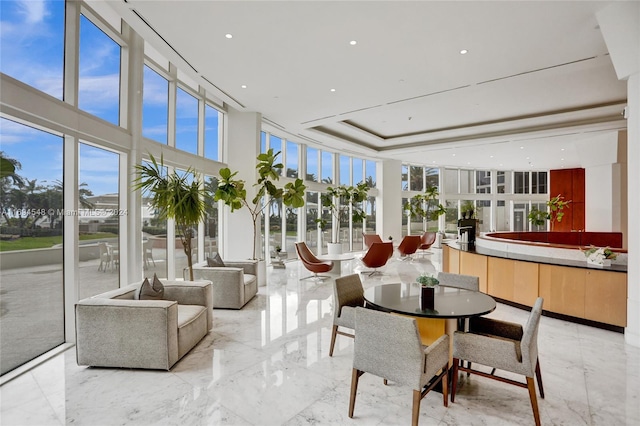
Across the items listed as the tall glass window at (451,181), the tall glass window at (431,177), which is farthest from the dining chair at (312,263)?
the tall glass window at (451,181)

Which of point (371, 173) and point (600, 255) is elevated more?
point (371, 173)

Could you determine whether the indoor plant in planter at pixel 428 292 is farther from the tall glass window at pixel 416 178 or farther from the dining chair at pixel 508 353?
the tall glass window at pixel 416 178

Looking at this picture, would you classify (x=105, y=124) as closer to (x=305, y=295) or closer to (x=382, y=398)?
(x=305, y=295)

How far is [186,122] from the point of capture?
7.10 m

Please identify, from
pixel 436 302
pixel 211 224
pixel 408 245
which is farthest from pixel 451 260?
pixel 211 224

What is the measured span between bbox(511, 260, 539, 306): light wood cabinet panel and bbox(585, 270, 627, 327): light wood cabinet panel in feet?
2.20

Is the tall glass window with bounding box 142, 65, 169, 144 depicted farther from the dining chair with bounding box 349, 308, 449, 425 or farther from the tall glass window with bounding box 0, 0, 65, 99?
the dining chair with bounding box 349, 308, 449, 425

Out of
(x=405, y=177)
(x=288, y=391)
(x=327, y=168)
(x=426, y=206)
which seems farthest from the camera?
(x=426, y=206)

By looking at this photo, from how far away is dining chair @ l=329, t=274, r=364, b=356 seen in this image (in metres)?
3.59

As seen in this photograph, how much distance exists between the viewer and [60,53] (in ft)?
13.1

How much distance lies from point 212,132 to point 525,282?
7.09 metres

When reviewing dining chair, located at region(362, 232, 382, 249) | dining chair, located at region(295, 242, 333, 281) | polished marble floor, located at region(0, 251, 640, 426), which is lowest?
polished marble floor, located at region(0, 251, 640, 426)

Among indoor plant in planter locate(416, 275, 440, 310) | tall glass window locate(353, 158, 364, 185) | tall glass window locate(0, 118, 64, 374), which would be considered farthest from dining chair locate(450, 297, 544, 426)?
tall glass window locate(353, 158, 364, 185)

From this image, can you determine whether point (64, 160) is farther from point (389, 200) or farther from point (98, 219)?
point (389, 200)
